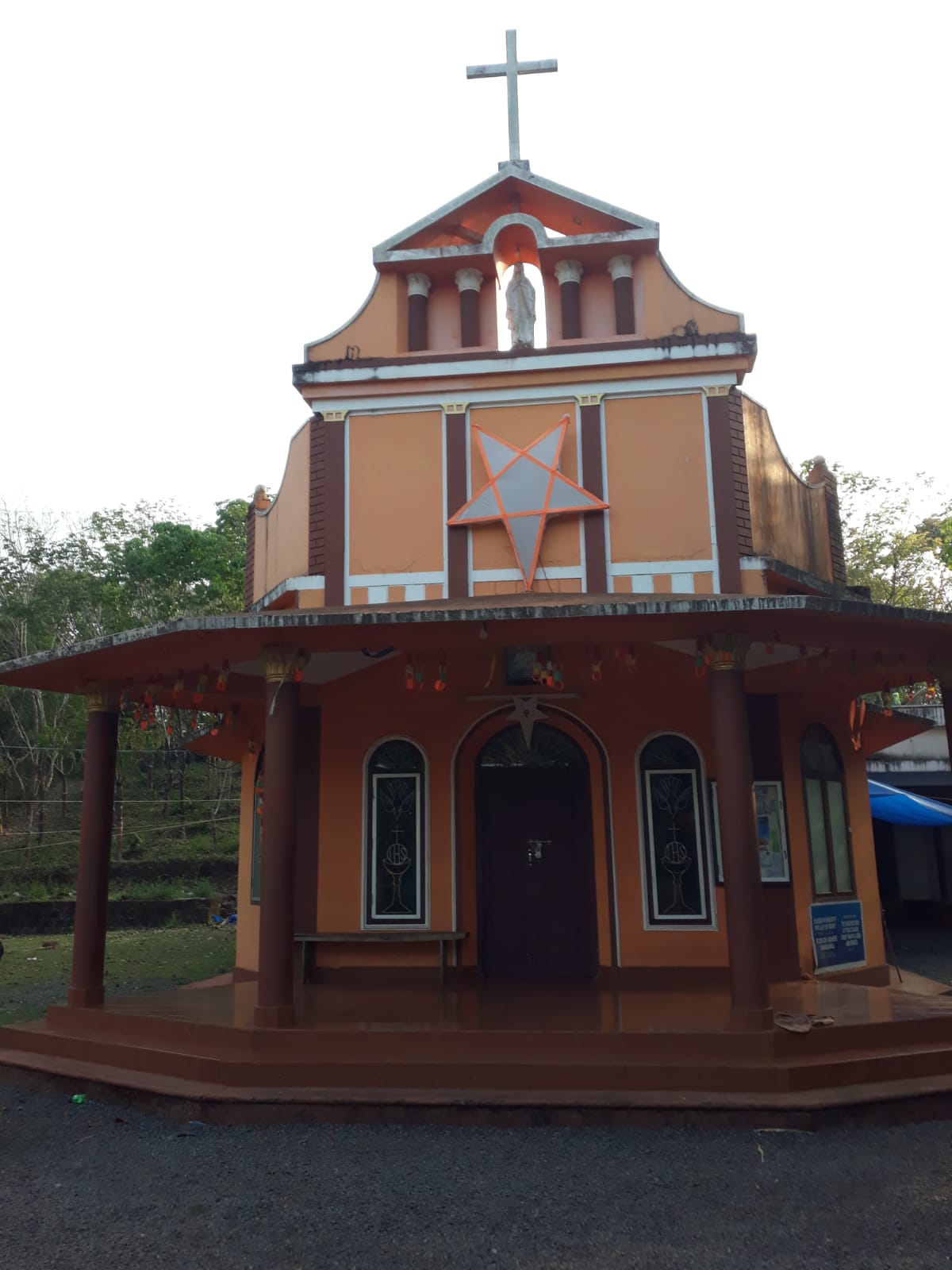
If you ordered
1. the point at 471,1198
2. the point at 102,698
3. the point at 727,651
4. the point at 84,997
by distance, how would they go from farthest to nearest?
the point at 102,698 → the point at 84,997 → the point at 727,651 → the point at 471,1198

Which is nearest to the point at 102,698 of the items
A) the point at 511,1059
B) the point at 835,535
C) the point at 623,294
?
the point at 511,1059

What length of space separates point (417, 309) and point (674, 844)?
20.5 ft

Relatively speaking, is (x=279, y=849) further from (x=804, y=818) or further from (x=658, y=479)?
(x=804, y=818)

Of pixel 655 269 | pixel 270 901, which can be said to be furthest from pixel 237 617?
pixel 655 269

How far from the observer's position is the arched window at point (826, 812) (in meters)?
10.5

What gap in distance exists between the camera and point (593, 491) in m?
9.98

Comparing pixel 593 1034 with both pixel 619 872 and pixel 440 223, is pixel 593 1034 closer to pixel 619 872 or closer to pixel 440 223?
pixel 619 872

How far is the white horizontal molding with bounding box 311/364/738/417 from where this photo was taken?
10125mm

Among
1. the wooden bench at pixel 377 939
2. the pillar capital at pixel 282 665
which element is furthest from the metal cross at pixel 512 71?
the wooden bench at pixel 377 939

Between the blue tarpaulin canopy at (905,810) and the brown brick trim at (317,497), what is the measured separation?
965cm

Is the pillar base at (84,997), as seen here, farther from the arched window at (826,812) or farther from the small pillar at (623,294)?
the small pillar at (623,294)

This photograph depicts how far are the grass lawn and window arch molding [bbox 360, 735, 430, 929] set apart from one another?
3284 millimetres

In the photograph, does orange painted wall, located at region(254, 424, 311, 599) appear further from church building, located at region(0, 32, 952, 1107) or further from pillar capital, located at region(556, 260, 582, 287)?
pillar capital, located at region(556, 260, 582, 287)

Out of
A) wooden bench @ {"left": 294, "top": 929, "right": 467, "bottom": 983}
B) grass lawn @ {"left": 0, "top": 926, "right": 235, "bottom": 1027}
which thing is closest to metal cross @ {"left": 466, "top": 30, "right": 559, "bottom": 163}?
wooden bench @ {"left": 294, "top": 929, "right": 467, "bottom": 983}
